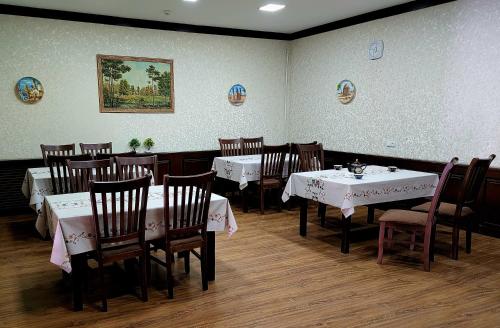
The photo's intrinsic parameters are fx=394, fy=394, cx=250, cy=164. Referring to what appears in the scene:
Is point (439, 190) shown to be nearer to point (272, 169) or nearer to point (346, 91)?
point (272, 169)

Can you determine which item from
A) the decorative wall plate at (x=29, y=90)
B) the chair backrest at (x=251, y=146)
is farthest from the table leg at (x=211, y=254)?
the decorative wall plate at (x=29, y=90)

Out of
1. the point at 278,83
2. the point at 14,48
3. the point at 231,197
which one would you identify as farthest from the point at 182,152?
the point at 14,48

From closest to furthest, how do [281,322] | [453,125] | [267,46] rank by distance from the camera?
[281,322] → [453,125] → [267,46]

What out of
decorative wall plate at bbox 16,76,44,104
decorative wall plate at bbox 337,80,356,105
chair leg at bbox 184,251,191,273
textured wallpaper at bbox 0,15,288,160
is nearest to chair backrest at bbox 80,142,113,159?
textured wallpaper at bbox 0,15,288,160

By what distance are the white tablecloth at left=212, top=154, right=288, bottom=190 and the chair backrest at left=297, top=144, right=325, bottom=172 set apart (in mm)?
593

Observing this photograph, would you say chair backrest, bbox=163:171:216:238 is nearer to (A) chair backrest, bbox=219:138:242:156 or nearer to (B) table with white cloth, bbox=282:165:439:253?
(B) table with white cloth, bbox=282:165:439:253

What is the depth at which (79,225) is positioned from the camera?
269cm

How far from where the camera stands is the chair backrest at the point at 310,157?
4.98 m

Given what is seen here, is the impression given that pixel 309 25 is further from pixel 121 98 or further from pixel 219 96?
pixel 121 98

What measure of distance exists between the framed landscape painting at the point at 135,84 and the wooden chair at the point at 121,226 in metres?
3.60

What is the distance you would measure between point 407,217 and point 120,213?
2493mm

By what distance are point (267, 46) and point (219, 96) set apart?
1.34 meters

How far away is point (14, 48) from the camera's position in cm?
536

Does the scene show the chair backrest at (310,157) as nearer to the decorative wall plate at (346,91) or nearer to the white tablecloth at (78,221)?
the decorative wall plate at (346,91)
